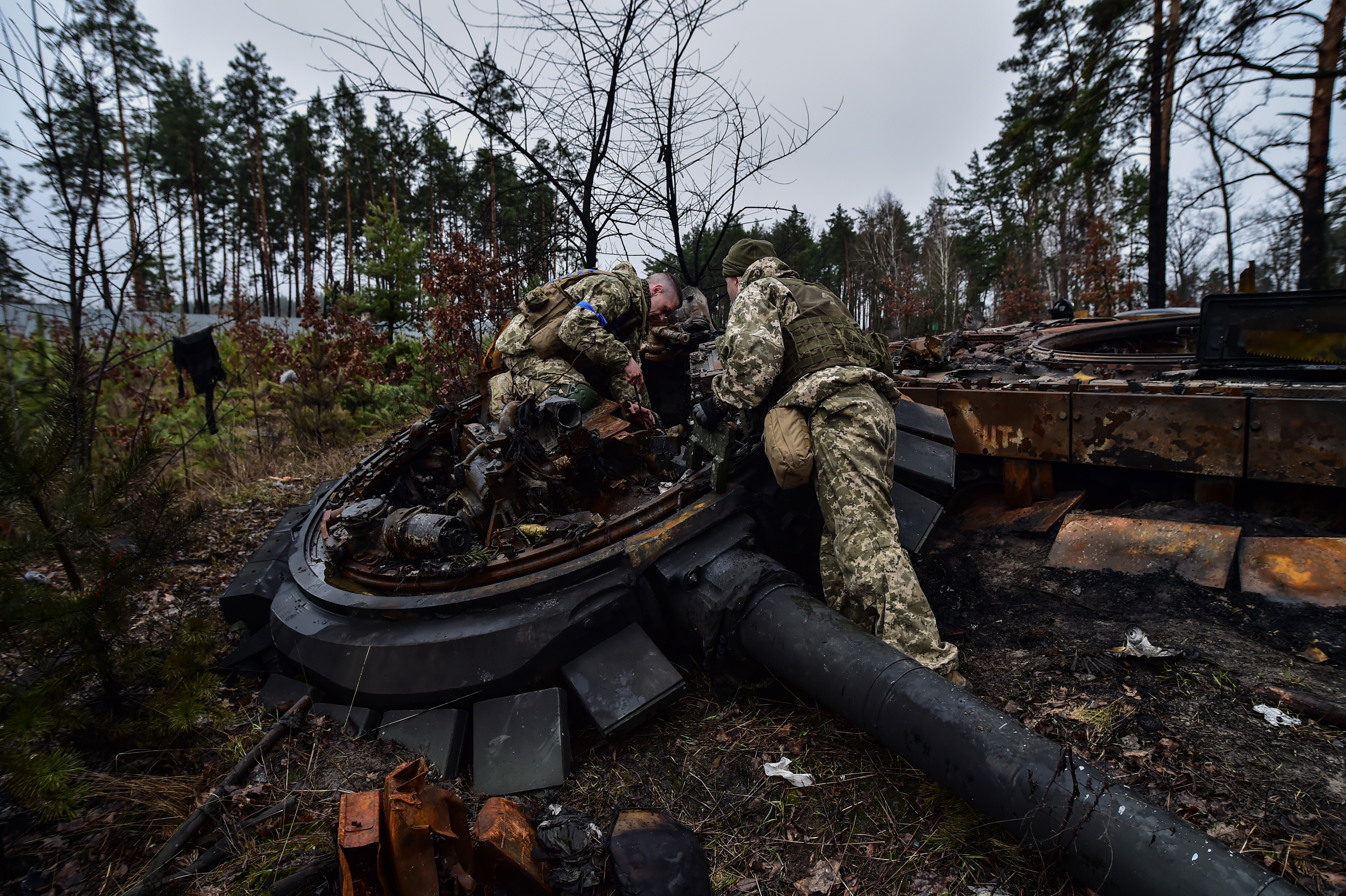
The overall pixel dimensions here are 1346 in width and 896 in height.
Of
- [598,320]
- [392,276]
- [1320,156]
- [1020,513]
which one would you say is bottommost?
[1020,513]

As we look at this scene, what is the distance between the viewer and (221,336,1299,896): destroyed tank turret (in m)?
2.07

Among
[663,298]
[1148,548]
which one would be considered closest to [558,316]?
[663,298]

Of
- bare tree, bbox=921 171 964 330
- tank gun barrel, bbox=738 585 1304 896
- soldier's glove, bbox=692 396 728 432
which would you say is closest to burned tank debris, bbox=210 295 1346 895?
tank gun barrel, bbox=738 585 1304 896

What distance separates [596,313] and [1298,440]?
4249mm

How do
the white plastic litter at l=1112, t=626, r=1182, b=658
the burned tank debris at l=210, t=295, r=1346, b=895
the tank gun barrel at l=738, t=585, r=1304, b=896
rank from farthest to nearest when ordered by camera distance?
1. the white plastic litter at l=1112, t=626, r=1182, b=658
2. the burned tank debris at l=210, t=295, r=1346, b=895
3. the tank gun barrel at l=738, t=585, r=1304, b=896

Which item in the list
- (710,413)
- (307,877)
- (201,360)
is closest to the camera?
(307,877)

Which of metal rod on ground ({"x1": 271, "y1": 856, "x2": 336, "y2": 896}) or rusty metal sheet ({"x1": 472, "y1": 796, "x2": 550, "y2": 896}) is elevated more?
rusty metal sheet ({"x1": 472, "y1": 796, "x2": 550, "y2": 896})

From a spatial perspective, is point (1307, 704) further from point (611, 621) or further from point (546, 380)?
point (546, 380)

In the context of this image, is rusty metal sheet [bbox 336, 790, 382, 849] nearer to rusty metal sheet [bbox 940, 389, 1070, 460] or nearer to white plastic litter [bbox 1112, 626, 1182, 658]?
white plastic litter [bbox 1112, 626, 1182, 658]

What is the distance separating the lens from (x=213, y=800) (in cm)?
266

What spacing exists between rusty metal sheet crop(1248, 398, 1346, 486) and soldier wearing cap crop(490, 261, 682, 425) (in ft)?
11.7

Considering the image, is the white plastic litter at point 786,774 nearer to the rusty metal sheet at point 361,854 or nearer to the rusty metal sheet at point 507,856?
the rusty metal sheet at point 507,856

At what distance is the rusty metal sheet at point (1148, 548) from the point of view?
3.53 metres

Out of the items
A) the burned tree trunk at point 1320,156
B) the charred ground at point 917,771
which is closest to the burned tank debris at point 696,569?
the charred ground at point 917,771
